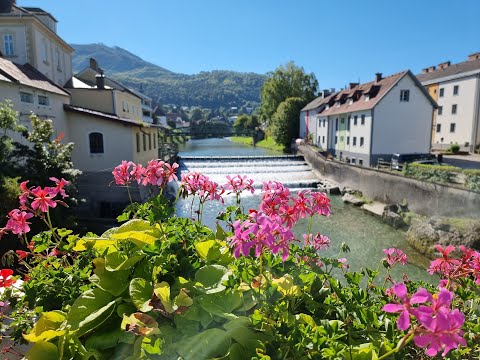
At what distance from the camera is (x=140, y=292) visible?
1.62m

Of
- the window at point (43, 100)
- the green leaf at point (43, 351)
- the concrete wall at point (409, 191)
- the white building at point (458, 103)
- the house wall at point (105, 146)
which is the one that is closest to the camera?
the green leaf at point (43, 351)

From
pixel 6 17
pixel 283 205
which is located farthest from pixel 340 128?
pixel 283 205

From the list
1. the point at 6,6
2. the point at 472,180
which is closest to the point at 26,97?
the point at 6,6

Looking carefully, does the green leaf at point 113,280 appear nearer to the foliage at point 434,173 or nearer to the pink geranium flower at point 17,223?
the pink geranium flower at point 17,223

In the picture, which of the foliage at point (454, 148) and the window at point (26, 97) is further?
the foliage at point (454, 148)

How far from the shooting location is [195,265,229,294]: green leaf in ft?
5.55

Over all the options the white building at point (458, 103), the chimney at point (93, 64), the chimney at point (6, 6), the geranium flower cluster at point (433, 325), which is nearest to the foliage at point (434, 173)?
the geranium flower cluster at point (433, 325)

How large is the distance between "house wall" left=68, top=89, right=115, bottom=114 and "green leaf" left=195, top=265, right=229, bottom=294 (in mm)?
30053

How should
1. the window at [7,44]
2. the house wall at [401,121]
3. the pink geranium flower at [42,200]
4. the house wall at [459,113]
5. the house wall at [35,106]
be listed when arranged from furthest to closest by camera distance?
the house wall at [459,113] → the house wall at [401,121] → the window at [7,44] → the house wall at [35,106] → the pink geranium flower at [42,200]

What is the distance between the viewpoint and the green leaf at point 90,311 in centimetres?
156

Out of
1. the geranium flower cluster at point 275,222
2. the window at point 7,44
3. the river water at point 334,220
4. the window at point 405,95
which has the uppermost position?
the window at point 7,44

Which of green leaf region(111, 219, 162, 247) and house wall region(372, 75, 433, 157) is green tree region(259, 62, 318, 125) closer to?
house wall region(372, 75, 433, 157)

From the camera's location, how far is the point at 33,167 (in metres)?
14.1

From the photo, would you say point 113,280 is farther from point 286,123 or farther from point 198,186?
point 286,123
